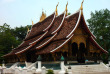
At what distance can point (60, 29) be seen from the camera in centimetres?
1670

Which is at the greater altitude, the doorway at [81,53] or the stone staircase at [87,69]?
the doorway at [81,53]

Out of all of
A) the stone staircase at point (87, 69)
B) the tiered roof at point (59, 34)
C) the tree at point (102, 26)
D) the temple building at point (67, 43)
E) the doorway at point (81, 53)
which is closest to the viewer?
the stone staircase at point (87, 69)

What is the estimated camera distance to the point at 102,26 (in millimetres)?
31719

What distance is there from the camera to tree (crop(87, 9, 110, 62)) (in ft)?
102

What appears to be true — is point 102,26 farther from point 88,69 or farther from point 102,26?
point 88,69

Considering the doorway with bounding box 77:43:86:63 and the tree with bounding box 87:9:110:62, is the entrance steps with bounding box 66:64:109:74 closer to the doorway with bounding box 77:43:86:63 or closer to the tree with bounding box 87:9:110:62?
the doorway with bounding box 77:43:86:63

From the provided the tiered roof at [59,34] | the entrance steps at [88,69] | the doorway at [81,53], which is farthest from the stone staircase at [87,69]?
the doorway at [81,53]

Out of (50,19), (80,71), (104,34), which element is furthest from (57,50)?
(104,34)

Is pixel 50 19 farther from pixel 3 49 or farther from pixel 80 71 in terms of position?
pixel 3 49

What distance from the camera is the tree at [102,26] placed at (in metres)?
31.2

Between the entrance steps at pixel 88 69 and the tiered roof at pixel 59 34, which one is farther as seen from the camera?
the tiered roof at pixel 59 34

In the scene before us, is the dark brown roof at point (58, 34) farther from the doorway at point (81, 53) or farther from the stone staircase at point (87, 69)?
the stone staircase at point (87, 69)

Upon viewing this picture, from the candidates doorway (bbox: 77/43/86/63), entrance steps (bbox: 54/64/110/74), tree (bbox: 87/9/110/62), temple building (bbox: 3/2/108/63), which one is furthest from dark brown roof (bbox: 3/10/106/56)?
tree (bbox: 87/9/110/62)

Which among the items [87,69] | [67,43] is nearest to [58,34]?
[67,43]
